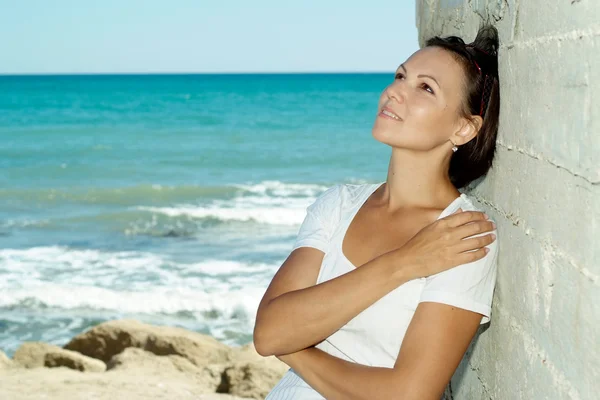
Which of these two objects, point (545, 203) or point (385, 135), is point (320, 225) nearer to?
point (385, 135)

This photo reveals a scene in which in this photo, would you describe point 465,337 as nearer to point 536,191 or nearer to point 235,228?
point 536,191

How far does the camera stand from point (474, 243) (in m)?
1.99

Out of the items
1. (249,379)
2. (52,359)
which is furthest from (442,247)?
(52,359)

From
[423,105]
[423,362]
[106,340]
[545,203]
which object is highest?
[423,105]

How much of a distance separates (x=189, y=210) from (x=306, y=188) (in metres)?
3.57

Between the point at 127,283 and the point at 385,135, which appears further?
the point at 127,283

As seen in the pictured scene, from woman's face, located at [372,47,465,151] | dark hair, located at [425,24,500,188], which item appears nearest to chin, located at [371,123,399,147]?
woman's face, located at [372,47,465,151]

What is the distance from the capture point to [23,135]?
29.2m

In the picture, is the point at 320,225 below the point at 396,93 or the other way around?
below

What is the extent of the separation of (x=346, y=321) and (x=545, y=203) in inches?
23.6

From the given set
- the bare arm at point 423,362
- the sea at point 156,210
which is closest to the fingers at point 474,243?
the bare arm at point 423,362

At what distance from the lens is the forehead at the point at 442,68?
216cm

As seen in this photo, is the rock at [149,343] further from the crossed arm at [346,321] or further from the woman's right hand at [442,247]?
the woman's right hand at [442,247]

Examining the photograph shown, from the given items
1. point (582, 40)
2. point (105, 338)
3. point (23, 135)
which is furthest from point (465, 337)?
point (23, 135)
